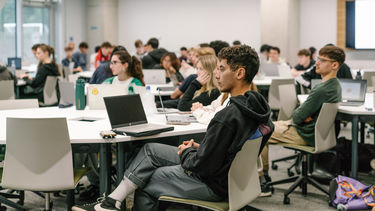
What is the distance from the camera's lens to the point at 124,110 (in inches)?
129

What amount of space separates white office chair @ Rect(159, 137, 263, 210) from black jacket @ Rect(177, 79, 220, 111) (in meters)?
1.63

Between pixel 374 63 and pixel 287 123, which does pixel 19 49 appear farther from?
pixel 287 123

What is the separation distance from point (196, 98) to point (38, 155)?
1.86 meters

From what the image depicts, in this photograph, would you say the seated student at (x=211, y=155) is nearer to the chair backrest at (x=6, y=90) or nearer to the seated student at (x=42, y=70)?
the chair backrest at (x=6, y=90)

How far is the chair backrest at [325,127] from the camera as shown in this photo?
3990 mm

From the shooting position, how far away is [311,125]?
13.5ft

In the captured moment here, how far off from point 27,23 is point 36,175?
11.7 meters

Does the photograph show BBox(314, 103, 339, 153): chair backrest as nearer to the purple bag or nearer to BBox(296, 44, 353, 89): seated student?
the purple bag

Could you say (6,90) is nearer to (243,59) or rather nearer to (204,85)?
(204,85)

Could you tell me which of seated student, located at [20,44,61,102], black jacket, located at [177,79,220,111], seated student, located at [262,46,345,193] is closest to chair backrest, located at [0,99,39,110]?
black jacket, located at [177,79,220,111]

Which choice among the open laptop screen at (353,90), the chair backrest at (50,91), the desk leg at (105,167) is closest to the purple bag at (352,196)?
the open laptop screen at (353,90)

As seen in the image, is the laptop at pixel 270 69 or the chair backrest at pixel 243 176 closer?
the chair backrest at pixel 243 176

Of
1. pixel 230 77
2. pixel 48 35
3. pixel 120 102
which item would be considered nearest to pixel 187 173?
pixel 230 77

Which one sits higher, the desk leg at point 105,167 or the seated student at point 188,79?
the seated student at point 188,79
